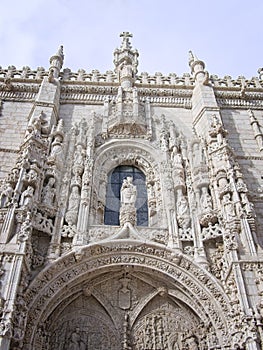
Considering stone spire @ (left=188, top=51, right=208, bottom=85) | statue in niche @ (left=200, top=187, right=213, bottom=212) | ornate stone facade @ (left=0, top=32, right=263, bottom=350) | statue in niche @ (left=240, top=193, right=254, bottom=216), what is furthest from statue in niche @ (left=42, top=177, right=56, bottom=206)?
stone spire @ (left=188, top=51, right=208, bottom=85)

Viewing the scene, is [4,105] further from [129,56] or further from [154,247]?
[154,247]

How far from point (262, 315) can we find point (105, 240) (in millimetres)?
3252

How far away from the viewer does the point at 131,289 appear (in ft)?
27.3

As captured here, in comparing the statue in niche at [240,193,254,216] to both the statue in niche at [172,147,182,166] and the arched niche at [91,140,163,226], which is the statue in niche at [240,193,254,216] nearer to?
the arched niche at [91,140,163,226]

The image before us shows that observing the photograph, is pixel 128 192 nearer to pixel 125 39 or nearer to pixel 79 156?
pixel 79 156

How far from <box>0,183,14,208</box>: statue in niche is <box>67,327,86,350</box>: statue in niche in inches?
111

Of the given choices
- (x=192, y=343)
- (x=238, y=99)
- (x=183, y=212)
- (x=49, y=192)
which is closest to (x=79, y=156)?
(x=49, y=192)

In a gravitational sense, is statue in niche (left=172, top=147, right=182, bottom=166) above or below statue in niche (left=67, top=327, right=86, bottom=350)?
above

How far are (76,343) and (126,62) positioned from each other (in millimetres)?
8976

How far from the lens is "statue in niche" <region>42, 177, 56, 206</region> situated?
879 cm

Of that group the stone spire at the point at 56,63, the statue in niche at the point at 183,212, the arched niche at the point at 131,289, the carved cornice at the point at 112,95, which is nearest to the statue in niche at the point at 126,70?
the carved cornice at the point at 112,95

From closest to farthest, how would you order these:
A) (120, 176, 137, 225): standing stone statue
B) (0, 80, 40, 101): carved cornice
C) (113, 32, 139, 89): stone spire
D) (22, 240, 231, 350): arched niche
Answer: (22, 240, 231, 350): arched niche, (120, 176, 137, 225): standing stone statue, (0, 80, 40, 101): carved cornice, (113, 32, 139, 89): stone spire

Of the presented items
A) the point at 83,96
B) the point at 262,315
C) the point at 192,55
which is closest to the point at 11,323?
the point at 262,315

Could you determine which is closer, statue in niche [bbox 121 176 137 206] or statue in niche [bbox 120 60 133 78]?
Answer: statue in niche [bbox 121 176 137 206]
